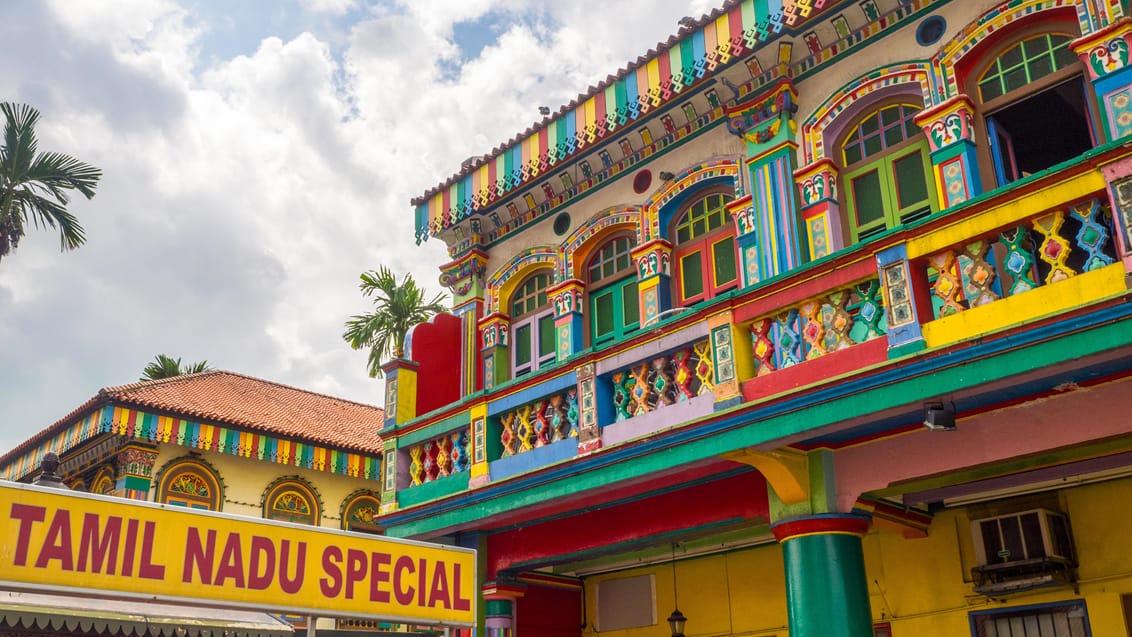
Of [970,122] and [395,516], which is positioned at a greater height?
[970,122]

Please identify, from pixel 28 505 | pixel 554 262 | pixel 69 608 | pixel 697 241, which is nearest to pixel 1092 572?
pixel 697 241

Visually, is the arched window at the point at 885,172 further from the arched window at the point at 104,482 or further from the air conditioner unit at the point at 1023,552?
the arched window at the point at 104,482

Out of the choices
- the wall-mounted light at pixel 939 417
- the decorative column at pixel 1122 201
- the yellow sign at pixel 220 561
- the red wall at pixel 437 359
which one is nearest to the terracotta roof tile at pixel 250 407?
the red wall at pixel 437 359

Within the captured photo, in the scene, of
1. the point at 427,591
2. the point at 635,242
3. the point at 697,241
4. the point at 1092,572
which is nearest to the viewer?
the point at 427,591

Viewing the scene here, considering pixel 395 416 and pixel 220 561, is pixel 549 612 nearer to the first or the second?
pixel 395 416

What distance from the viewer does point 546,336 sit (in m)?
12.5

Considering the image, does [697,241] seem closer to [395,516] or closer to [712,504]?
[712,504]

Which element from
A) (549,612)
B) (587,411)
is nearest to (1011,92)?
(587,411)

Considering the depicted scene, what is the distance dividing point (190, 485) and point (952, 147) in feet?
52.1

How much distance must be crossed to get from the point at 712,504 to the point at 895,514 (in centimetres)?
162

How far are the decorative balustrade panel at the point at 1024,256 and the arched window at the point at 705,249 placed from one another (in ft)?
10.8

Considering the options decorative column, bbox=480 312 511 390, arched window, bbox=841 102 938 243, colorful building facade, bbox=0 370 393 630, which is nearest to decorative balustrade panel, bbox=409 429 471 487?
decorative column, bbox=480 312 511 390

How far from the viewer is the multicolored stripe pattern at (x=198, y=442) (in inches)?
727

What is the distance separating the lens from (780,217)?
9781 mm
